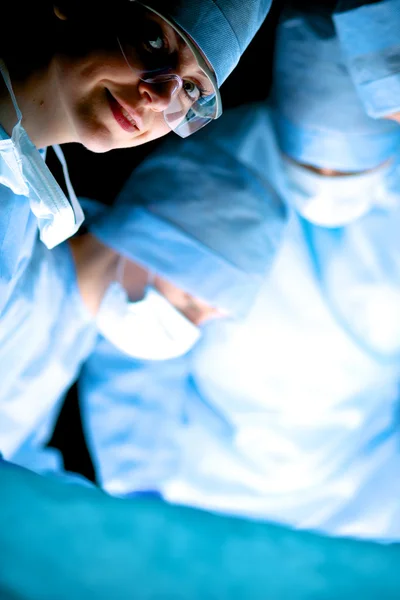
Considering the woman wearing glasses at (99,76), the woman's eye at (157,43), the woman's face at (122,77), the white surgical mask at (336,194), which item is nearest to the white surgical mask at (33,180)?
the woman wearing glasses at (99,76)

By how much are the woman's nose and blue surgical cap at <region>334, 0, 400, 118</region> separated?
48 cm

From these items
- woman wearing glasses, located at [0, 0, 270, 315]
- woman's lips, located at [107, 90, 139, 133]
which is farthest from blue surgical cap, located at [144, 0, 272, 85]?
woman's lips, located at [107, 90, 139, 133]

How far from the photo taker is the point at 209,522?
1065 mm

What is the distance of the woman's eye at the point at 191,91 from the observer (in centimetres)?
96

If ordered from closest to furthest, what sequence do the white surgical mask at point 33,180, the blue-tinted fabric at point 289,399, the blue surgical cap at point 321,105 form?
the white surgical mask at point 33,180
the blue surgical cap at point 321,105
the blue-tinted fabric at point 289,399

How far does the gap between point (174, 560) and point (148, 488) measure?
0.64 m

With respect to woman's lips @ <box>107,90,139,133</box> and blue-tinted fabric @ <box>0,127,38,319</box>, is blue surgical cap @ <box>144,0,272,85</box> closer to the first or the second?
woman's lips @ <box>107,90,139,133</box>

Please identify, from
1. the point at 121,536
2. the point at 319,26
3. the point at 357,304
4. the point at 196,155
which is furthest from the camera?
the point at 357,304

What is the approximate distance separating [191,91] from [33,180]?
307mm

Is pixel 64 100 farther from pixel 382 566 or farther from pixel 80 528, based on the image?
pixel 382 566

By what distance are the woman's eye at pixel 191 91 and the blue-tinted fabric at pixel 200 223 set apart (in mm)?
420

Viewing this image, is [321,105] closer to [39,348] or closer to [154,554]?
[39,348]

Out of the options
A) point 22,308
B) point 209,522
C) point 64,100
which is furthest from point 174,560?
point 64,100

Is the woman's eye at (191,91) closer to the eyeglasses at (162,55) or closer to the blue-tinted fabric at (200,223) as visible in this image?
the eyeglasses at (162,55)
